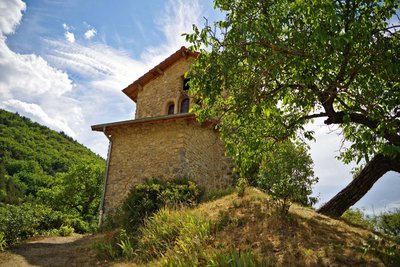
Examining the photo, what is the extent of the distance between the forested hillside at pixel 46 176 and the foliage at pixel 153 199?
15.0 feet

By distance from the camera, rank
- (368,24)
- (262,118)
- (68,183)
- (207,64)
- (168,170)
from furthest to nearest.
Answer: (68,183), (168,170), (262,118), (207,64), (368,24)

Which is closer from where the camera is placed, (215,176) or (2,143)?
(215,176)

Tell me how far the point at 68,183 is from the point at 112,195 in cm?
1372

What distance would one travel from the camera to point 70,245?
10.9m

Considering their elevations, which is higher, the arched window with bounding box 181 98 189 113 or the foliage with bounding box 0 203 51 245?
the arched window with bounding box 181 98 189 113

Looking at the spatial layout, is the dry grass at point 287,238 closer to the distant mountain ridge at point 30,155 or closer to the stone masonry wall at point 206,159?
the stone masonry wall at point 206,159

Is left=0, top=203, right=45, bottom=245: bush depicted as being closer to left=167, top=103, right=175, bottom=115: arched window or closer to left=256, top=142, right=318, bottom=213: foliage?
left=167, top=103, right=175, bottom=115: arched window

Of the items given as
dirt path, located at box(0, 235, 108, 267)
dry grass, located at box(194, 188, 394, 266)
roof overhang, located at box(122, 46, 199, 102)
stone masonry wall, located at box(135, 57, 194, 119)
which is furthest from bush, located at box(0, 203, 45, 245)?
roof overhang, located at box(122, 46, 199, 102)

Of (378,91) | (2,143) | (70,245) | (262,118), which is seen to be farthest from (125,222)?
(2,143)

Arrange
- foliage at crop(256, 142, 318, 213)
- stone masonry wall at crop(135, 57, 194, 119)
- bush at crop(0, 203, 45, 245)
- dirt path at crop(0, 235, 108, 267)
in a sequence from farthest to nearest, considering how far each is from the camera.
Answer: stone masonry wall at crop(135, 57, 194, 119) < bush at crop(0, 203, 45, 245) < dirt path at crop(0, 235, 108, 267) < foliage at crop(256, 142, 318, 213)

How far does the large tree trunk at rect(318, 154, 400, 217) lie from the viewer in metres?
7.77

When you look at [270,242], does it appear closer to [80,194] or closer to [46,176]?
[80,194]

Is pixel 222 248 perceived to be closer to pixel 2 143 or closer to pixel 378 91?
pixel 378 91

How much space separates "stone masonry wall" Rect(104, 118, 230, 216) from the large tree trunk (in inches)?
225
